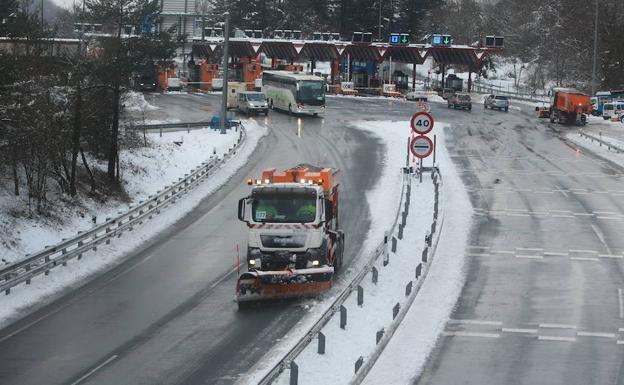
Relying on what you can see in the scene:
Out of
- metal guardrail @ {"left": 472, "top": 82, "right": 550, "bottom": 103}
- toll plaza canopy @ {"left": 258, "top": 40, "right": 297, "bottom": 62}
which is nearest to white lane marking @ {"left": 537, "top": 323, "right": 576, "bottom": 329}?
metal guardrail @ {"left": 472, "top": 82, "right": 550, "bottom": 103}

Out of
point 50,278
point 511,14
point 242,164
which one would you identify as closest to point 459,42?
point 511,14

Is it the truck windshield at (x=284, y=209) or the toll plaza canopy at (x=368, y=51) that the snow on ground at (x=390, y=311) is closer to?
the truck windshield at (x=284, y=209)

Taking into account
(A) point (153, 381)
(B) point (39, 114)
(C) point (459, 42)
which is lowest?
(A) point (153, 381)

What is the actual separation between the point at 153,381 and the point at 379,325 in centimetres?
575

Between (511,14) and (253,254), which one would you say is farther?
(511,14)

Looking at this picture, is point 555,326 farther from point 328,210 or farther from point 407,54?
point 407,54

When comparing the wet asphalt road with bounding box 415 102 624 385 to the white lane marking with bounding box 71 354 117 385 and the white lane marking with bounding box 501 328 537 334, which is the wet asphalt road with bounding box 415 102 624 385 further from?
the white lane marking with bounding box 71 354 117 385

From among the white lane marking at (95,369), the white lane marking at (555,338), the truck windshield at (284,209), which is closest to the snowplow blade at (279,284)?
the truck windshield at (284,209)

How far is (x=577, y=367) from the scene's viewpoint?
743 inches

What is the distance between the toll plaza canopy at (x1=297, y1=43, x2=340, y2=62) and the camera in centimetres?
10762

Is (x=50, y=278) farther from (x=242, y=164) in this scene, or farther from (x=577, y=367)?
(x=242, y=164)

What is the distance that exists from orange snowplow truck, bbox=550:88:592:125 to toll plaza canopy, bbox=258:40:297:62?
40.7 m

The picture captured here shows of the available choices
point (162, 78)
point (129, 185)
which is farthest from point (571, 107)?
point (162, 78)

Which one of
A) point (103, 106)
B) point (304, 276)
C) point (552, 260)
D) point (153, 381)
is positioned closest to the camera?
point (153, 381)
